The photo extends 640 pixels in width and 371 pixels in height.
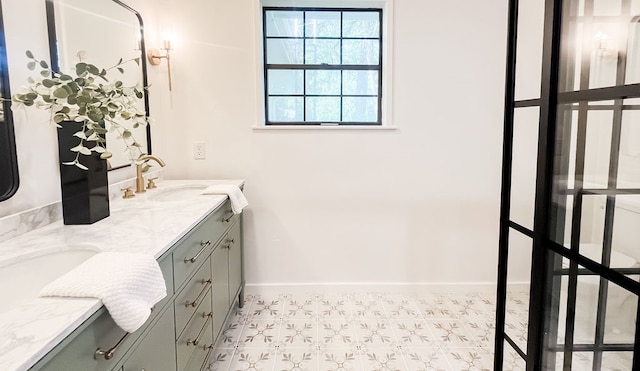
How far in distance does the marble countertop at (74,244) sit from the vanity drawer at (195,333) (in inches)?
16.0

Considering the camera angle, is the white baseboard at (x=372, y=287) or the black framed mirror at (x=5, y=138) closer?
the black framed mirror at (x=5, y=138)

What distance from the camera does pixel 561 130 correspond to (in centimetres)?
128

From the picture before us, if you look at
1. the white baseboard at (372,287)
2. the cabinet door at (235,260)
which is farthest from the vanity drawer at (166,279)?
the white baseboard at (372,287)

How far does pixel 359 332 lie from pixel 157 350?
1443mm

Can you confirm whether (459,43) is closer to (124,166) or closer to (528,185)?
(528,185)

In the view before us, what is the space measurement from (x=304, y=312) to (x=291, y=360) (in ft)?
1.78

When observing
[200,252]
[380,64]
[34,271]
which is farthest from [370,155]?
[34,271]

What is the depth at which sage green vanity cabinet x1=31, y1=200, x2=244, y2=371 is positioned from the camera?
779 mm

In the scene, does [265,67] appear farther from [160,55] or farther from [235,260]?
[235,260]

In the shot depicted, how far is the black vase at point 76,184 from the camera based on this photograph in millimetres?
1359

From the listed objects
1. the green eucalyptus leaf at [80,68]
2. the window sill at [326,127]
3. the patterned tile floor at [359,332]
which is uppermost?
the green eucalyptus leaf at [80,68]

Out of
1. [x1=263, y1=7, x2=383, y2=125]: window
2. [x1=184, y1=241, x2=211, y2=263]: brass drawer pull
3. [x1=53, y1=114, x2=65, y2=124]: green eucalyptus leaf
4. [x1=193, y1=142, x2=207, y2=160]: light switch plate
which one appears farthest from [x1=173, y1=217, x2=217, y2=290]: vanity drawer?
[x1=263, y1=7, x2=383, y2=125]: window

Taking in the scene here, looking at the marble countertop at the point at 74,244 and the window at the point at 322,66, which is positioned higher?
the window at the point at 322,66

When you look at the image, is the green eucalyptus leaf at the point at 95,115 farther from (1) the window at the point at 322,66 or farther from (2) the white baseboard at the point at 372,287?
(2) the white baseboard at the point at 372,287
